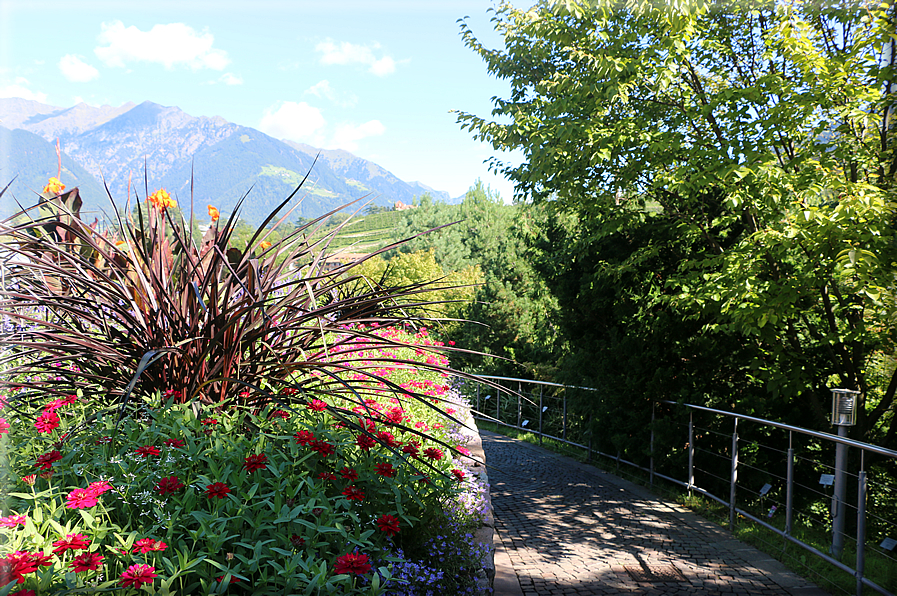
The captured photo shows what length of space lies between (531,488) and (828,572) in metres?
2.59

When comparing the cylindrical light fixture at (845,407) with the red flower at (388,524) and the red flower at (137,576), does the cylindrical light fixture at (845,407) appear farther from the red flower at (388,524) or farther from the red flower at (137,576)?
the red flower at (137,576)

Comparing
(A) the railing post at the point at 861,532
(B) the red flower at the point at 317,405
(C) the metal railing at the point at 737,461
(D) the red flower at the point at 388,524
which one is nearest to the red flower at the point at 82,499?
(D) the red flower at the point at 388,524

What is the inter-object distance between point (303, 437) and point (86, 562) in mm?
810

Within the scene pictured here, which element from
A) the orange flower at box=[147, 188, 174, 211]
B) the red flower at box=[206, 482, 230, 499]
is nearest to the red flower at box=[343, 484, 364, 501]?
the red flower at box=[206, 482, 230, 499]

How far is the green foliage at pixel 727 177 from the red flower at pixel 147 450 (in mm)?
4049

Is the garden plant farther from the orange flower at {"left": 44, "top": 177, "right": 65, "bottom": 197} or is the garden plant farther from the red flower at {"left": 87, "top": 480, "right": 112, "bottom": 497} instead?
the orange flower at {"left": 44, "top": 177, "right": 65, "bottom": 197}

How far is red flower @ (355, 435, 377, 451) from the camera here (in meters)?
2.08

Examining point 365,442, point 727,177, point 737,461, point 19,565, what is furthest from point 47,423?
point 737,461

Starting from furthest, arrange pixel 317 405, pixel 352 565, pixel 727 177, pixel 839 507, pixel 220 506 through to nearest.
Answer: pixel 727 177 < pixel 839 507 < pixel 317 405 < pixel 220 506 < pixel 352 565

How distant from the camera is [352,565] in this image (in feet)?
4.88

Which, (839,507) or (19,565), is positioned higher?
(19,565)

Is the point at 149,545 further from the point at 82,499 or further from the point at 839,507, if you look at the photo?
the point at 839,507

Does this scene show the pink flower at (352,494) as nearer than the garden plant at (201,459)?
No

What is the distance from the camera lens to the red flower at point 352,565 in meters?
1.47
